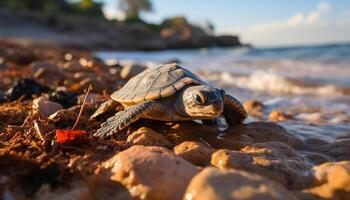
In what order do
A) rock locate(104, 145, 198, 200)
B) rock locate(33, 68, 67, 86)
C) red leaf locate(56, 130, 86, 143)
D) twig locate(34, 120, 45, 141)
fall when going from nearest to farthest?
rock locate(104, 145, 198, 200), red leaf locate(56, 130, 86, 143), twig locate(34, 120, 45, 141), rock locate(33, 68, 67, 86)

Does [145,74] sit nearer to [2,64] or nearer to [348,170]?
[348,170]

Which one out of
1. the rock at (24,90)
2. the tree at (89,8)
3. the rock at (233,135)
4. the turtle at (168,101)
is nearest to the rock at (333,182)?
the rock at (233,135)

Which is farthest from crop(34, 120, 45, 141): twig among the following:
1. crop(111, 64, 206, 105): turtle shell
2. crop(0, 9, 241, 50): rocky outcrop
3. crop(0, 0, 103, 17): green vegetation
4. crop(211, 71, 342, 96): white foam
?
crop(0, 0, 103, 17): green vegetation

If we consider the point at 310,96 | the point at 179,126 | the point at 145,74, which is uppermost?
the point at 145,74

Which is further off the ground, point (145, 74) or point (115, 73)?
point (145, 74)

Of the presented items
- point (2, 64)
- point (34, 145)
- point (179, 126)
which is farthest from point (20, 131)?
point (2, 64)

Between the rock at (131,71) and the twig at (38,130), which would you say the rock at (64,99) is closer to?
the twig at (38,130)

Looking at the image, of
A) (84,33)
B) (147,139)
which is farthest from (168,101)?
(84,33)

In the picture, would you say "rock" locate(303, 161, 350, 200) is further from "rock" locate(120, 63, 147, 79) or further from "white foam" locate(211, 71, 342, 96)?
"white foam" locate(211, 71, 342, 96)
